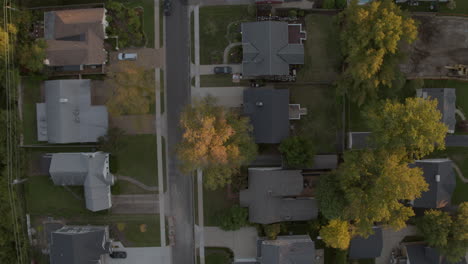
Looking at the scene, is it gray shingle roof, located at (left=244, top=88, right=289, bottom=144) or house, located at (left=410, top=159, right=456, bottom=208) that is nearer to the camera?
gray shingle roof, located at (left=244, top=88, right=289, bottom=144)

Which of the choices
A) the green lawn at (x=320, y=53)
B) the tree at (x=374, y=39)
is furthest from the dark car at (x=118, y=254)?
the tree at (x=374, y=39)

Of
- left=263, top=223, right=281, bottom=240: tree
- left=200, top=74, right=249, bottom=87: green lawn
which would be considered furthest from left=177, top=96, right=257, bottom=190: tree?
left=263, top=223, right=281, bottom=240: tree

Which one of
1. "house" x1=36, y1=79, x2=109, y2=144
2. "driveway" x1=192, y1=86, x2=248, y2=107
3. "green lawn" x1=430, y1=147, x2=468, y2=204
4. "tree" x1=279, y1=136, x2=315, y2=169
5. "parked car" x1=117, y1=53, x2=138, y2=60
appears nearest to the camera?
"tree" x1=279, y1=136, x2=315, y2=169

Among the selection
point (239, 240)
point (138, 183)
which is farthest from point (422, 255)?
point (138, 183)

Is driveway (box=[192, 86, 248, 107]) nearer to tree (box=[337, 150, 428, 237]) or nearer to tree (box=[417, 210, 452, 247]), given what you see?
tree (box=[337, 150, 428, 237])

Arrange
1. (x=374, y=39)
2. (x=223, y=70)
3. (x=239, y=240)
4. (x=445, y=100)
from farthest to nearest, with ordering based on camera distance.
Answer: (x=239, y=240) < (x=223, y=70) < (x=445, y=100) < (x=374, y=39)

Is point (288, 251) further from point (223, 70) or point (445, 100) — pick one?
point (445, 100)

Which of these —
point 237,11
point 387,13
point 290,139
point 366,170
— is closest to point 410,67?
point 387,13
